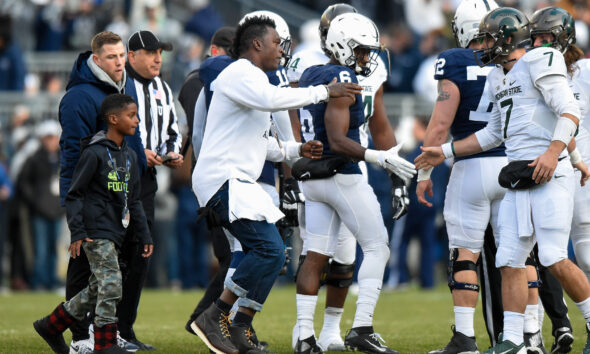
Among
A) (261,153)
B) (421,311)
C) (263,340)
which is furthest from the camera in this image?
(421,311)

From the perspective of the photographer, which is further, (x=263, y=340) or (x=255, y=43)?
(x=263, y=340)

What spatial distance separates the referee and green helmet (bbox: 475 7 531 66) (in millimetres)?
2671

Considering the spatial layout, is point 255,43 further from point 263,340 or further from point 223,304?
point 263,340

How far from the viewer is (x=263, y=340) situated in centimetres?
871

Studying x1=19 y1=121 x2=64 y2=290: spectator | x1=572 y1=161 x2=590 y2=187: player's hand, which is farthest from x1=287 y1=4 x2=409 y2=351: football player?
x1=19 y1=121 x2=64 y2=290: spectator

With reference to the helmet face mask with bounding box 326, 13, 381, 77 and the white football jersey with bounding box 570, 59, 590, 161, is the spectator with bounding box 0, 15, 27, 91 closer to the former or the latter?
the helmet face mask with bounding box 326, 13, 381, 77

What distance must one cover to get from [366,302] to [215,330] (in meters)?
1.27

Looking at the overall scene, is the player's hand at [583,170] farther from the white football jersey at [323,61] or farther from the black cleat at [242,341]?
the black cleat at [242,341]

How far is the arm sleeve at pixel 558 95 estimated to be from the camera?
651 cm

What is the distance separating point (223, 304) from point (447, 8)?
45.0 ft

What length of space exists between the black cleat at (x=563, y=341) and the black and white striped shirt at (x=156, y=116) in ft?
10.9

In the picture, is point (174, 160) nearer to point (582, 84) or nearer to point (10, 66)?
point (582, 84)

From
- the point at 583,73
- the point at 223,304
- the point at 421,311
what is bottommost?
the point at 421,311

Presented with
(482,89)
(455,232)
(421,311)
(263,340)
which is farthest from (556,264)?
(421,311)
